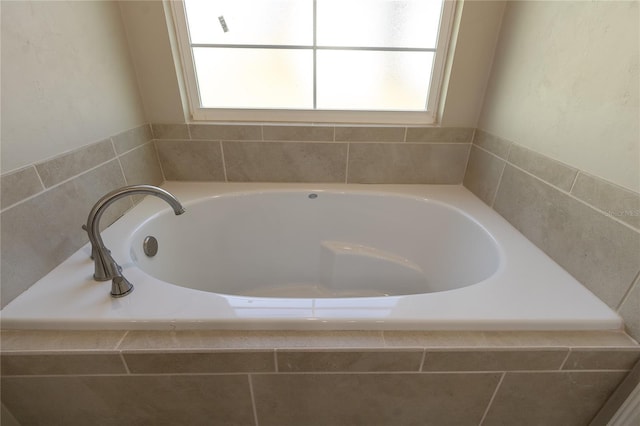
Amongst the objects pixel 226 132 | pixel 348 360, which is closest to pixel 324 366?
pixel 348 360

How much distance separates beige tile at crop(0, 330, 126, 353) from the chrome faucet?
0.33 ft

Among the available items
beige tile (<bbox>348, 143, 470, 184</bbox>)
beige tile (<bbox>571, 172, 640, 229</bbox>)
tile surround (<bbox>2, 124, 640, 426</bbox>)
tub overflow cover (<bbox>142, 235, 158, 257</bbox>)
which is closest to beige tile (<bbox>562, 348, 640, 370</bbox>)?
tile surround (<bbox>2, 124, 640, 426</bbox>)

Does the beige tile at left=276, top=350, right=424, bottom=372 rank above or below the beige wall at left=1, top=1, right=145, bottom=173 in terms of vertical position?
below

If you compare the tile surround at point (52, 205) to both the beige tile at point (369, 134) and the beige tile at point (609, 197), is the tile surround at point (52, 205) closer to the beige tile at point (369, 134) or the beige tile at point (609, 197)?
the beige tile at point (369, 134)

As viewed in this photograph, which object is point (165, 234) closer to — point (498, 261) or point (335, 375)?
point (335, 375)

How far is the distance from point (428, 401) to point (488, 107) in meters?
1.12

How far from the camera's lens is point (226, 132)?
1242 millimetres

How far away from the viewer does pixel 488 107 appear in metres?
1.17

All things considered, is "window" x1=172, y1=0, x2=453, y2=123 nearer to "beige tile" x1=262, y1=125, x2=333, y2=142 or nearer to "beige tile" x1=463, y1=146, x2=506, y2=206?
"beige tile" x1=262, y1=125, x2=333, y2=142

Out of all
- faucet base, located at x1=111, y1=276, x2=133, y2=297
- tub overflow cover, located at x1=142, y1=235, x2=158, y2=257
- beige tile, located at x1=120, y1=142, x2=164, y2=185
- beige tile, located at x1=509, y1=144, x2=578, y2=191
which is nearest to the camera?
faucet base, located at x1=111, y1=276, x2=133, y2=297

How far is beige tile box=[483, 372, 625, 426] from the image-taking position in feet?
2.08

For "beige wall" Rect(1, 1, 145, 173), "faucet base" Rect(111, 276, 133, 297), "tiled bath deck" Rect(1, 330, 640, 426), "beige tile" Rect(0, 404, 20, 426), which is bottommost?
"beige tile" Rect(0, 404, 20, 426)

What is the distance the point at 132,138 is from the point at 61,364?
84cm

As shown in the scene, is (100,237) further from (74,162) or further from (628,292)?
(628,292)
